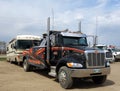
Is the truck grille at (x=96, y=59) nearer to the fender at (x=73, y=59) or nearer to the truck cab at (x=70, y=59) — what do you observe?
the truck cab at (x=70, y=59)

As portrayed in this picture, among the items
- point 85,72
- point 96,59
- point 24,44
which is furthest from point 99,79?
point 24,44

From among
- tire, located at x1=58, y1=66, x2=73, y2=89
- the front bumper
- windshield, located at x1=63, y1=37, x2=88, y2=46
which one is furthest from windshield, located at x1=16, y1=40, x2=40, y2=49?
the front bumper

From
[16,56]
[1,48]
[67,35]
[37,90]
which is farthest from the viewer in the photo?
[1,48]

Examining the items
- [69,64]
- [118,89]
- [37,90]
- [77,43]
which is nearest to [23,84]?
[37,90]

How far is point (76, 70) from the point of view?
11.5m

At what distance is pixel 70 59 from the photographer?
11.9 meters

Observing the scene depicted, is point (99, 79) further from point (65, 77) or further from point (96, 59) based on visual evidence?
point (65, 77)

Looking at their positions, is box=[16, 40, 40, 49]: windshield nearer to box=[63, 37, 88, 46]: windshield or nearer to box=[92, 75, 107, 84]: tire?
box=[63, 37, 88, 46]: windshield

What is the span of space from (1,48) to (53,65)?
1795 inches

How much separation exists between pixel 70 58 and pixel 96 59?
3.79 ft

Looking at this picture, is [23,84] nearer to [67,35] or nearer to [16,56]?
[67,35]

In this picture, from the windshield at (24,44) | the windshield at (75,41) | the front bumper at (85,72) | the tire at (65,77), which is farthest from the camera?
the windshield at (24,44)

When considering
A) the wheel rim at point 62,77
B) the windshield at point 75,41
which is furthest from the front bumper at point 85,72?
the windshield at point 75,41

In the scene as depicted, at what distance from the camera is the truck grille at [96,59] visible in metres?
11.8
